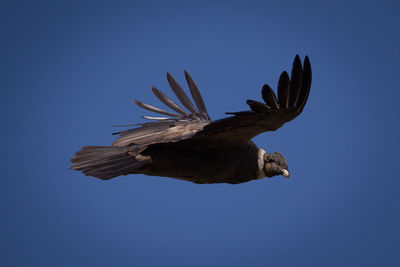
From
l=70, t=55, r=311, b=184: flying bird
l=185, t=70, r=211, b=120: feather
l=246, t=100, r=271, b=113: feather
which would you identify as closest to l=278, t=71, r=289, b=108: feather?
l=70, t=55, r=311, b=184: flying bird

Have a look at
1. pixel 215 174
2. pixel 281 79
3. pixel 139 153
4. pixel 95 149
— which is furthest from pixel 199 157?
pixel 281 79

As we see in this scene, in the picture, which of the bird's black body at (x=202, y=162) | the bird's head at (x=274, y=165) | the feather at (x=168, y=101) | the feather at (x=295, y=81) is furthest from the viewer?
the feather at (x=168, y=101)

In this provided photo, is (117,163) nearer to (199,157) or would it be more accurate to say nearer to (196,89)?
(199,157)

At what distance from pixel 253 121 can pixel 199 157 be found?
84 centimetres

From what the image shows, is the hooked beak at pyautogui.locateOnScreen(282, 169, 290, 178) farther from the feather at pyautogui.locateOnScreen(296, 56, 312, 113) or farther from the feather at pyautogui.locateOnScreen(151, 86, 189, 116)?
the feather at pyautogui.locateOnScreen(151, 86, 189, 116)

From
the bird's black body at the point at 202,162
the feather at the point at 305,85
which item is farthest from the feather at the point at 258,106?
the bird's black body at the point at 202,162

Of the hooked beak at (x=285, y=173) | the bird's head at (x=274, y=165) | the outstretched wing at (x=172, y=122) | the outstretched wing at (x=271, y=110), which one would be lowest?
the hooked beak at (x=285, y=173)

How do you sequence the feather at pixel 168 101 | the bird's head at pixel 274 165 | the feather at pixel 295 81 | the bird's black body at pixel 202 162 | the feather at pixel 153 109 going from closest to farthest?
1. the feather at pixel 295 81
2. the bird's black body at pixel 202 162
3. the bird's head at pixel 274 165
4. the feather at pixel 153 109
5. the feather at pixel 168 101

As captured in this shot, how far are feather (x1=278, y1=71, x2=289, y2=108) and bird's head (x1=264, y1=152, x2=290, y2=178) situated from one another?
3.99 ft

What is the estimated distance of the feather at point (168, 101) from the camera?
6.60 m

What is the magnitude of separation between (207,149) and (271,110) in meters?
1.02

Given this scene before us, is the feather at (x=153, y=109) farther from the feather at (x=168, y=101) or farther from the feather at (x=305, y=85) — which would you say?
the feather at (x=305, y=85)

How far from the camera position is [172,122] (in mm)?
6277

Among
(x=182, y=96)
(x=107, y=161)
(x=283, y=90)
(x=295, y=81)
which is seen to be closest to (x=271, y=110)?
(x=283, y=90)
